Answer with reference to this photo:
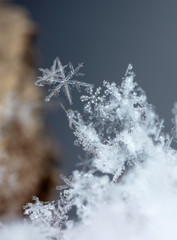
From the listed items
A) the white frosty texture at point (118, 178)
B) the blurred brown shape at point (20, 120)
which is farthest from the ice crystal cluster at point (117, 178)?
the blurred brown shape at point (20, 120)

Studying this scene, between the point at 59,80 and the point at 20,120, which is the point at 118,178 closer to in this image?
the point at 59,80

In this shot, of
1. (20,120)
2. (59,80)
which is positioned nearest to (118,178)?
(59,80)

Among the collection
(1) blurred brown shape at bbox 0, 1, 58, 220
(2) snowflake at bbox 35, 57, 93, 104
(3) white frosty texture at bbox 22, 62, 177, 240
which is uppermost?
(1) blurred brown shape at bbox 0, 1, 58, 220

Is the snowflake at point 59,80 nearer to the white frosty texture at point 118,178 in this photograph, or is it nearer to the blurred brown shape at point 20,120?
the white frosty texture at point 118,178

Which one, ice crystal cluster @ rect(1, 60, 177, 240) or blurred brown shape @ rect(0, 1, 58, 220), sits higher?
blurred brown shape @ rect(0, 1, 58, 220)

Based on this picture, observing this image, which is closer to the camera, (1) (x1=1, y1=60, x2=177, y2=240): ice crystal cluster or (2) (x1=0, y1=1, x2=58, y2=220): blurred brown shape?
(1) (x1=1, y1=60, x2=177, y2=240): ice crystal cluster

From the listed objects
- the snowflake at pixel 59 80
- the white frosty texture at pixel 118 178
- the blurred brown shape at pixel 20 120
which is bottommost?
the white frosty texture at pixel 118 178

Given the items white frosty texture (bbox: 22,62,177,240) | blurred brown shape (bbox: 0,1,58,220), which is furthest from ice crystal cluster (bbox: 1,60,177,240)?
blurred brown shape (bbox: 0,1,58,220)

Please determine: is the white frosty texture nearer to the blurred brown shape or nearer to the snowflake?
the snowflake
